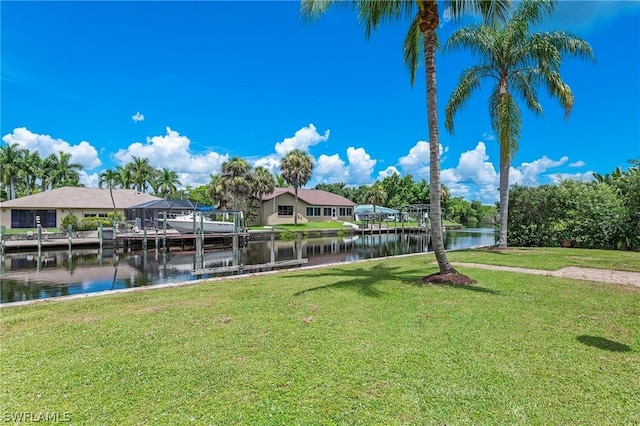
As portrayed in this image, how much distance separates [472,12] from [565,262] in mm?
8680

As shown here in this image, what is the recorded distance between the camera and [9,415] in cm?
291

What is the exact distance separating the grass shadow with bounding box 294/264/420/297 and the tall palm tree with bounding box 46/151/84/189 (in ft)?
176

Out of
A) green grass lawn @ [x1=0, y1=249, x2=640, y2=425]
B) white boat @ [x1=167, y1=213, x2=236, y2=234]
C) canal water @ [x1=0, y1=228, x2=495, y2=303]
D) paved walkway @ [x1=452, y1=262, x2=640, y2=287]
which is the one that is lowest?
canal water @ [x1=0, y1=228, x2=495, y2=303]

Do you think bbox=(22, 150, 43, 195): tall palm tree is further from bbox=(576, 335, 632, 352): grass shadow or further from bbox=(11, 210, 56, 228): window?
bbox=(576, 335, 632, 352): grass shadow

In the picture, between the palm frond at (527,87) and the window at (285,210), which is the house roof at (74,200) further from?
the palm frond at (527,87)

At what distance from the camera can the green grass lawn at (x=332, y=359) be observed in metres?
2.98

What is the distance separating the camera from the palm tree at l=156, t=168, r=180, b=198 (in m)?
59.9

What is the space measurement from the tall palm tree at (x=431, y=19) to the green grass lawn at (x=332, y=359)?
7.29 ft

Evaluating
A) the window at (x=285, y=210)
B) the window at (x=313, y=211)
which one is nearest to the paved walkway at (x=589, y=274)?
the window at (x=285, y=210)

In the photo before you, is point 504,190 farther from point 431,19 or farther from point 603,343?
point 603,343

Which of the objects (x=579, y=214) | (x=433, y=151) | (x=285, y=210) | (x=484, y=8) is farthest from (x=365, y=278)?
(x=285, y=210)

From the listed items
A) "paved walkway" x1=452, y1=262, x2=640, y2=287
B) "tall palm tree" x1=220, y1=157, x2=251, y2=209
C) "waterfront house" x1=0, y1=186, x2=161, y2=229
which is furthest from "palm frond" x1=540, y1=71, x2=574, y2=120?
"waterfront house" x1=0, y1=186, x2=161, y2=229

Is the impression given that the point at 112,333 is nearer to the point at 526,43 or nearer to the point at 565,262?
the point at 565,262

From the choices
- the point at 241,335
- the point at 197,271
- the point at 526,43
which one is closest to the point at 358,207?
the point at 526,43
